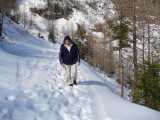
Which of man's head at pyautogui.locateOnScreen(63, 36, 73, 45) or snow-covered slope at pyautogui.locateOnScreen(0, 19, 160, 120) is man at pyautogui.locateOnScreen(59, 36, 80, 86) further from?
snow-covered slope at pyautogui.locateOnScreen(0, 19, 160, 120)

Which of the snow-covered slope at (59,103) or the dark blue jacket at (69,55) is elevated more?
the dark blue jacket at (69,55)

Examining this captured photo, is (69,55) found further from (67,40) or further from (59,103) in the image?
(59,103)

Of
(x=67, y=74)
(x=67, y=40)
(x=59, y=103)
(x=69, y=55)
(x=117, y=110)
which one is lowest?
(x=117, y=110)

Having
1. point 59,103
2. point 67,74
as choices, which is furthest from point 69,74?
point 59,103

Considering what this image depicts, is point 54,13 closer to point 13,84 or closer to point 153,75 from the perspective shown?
point 153,75

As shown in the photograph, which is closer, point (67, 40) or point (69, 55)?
point (67, 40)

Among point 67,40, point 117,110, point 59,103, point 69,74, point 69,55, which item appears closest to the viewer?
point 117,110

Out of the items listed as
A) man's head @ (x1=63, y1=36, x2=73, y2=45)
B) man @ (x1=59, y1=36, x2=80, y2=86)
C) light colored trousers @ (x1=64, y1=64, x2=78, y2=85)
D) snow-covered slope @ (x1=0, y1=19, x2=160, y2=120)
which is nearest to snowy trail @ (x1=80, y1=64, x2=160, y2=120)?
snow-covered slope @ (x1=0, y1=19, x2=160, y2=120)

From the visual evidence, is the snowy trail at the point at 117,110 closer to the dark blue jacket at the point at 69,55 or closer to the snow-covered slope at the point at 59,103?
the snow-covered slope at the point at 59,103

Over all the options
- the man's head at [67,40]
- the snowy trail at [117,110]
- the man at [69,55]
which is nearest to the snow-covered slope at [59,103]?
the snowy trail at [117,110]

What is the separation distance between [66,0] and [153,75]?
396 ft

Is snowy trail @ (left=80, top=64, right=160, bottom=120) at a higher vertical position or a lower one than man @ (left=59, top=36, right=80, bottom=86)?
lower

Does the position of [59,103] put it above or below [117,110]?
above

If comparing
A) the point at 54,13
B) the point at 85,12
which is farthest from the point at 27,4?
the point at 85,12
